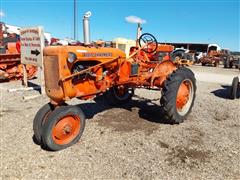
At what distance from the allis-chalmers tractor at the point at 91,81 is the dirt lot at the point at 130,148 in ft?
0.91

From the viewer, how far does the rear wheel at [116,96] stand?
661 cm

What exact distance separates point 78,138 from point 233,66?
25.1m

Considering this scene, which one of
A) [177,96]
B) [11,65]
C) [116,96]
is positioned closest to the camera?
[177,96]

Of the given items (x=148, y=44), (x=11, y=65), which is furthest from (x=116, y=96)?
(x=11, y=65)

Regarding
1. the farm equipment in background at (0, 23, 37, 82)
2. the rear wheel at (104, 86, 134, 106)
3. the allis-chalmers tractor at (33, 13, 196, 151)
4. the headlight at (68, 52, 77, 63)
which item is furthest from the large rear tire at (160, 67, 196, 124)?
the farm equipment in background at (0, 23, 37, 82)

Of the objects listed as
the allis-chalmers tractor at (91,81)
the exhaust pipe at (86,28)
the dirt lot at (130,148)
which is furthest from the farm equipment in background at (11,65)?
the exhaust pipe at (86,28)

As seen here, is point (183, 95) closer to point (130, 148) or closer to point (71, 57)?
point (130, 148)

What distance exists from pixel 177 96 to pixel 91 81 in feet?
6.19

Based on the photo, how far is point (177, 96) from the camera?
5562 mm

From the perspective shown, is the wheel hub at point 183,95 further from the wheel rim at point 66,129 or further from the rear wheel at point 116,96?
the wheel rim at point 66,129

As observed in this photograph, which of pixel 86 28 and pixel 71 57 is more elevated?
pixel 86 28

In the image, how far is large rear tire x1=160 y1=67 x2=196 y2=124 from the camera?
16.8ft

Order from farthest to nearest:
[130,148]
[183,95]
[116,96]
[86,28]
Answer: [116,96], [183,95], [86,28], [130,148]

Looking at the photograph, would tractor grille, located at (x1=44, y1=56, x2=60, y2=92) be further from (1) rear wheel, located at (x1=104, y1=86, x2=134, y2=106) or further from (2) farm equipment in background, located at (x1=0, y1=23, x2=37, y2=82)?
(2) farm equipment in background, located at (x1=0, y1=23, x2=37, y2=82)
